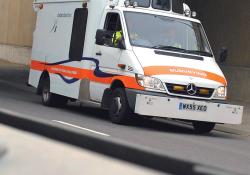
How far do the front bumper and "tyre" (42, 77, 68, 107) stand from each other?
404cm

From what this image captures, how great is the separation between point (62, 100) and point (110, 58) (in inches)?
128

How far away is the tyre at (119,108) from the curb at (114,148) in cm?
823

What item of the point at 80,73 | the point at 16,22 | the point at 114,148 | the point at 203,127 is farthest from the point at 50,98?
the point at 16,22

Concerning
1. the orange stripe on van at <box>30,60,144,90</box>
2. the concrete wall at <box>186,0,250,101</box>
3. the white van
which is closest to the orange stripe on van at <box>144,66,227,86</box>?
the white van

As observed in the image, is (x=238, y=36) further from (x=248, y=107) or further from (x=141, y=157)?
(x=141, y=157)

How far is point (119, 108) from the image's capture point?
1123 cm

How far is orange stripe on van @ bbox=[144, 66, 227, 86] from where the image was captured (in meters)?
10.8

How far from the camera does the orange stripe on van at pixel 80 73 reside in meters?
11.0

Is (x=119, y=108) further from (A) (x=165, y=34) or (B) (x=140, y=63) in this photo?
(A) (x=165, y=34)

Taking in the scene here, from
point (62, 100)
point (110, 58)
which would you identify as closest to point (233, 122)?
point (110, 58)

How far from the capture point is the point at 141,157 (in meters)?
2.13

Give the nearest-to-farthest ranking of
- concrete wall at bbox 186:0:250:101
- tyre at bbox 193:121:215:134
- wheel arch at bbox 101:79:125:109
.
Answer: wheel arch at bbox 101:79:125:109, tyre at bbox 193:121:215:134, concrete wall at bbox 186:0:250:101

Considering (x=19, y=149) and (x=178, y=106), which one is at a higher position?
(x=19, y=149)

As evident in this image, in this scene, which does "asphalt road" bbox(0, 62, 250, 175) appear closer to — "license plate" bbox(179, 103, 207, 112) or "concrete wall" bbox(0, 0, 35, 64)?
"license plate" bbox(179, 103, 207, 112)
